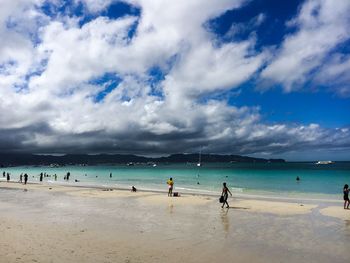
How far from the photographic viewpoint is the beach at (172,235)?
42.2ft

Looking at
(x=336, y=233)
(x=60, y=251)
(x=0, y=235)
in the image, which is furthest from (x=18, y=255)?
(x=336, y=233)

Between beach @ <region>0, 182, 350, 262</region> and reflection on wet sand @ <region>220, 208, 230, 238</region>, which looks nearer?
beach @ <region>0, 182, 350, 262</region>

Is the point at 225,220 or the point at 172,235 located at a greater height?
the point at 225,220

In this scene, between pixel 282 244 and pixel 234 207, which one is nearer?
pixel 282 244

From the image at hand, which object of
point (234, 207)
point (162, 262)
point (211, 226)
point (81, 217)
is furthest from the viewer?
point (234, 207)

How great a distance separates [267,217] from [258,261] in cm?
1065

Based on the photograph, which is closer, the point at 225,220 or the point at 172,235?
the point at 172,235

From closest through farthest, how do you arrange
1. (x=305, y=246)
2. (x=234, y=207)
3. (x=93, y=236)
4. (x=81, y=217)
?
(x=305, y=246)
(x=93, y=236)
(x=81, y=217)
(x=234, y=207)

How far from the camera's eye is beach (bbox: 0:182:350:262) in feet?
42.2

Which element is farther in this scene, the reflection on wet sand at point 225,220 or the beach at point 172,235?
the reflection on wet sand at point 225,220

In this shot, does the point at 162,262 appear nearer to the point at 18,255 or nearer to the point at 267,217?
the point at 18,255

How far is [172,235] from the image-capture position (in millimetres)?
16625

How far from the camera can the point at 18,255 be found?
12312mm

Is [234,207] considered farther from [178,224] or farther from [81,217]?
[81,217]
